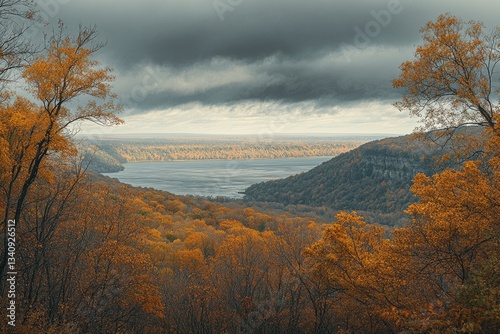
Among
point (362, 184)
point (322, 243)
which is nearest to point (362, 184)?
point (362, 184)

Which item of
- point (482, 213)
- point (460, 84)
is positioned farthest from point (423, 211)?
point (460, 84)

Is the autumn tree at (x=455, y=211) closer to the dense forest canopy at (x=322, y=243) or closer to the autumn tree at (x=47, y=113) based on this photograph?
the dense forest canopy at (x=322, y=243)

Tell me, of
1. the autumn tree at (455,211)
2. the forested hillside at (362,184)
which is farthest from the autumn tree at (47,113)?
the forested hillside at (362,184)

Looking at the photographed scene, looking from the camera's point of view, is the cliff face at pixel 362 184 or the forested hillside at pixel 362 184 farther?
the cliff face at pixel 362 184

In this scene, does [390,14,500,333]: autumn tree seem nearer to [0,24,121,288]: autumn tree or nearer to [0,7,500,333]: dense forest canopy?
[0,7,500,333]: dense forest canopy

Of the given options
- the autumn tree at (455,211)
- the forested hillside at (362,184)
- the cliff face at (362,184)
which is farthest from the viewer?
the cliff face at (362,184)

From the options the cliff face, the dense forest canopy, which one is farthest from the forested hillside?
the dense forest canopy

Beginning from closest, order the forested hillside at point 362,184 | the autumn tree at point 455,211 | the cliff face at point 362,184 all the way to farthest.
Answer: the autumn tree at point 455,211 < the forested hillside at point 362,184 < the cliff face at point 362,184

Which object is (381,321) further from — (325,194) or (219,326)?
(325,194)

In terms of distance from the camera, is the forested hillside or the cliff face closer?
the forested hillside
